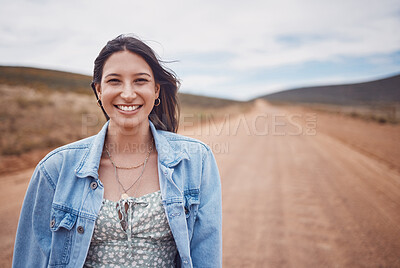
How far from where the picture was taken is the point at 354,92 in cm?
10569

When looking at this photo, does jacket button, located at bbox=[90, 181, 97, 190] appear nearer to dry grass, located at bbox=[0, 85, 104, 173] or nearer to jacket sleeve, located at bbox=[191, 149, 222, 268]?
jacket sleeve, located at bbox=[191, 149, 222, 268]

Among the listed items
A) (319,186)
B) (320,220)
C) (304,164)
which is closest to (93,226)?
(320,220)

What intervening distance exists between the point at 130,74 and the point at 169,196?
2.71ft

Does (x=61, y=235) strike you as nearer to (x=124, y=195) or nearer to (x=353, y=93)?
(x=124, y=195)

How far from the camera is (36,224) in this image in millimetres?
1436

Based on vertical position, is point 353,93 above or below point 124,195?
above

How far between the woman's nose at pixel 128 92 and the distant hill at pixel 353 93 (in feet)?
276

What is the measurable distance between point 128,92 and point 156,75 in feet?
1.09

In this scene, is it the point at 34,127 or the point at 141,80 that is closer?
the point at 141,80

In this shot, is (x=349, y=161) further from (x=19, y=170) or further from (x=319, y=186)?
(x=19, y=170)

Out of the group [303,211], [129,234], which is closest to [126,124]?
[129,234]

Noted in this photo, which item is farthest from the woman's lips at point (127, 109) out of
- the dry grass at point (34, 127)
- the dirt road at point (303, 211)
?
the dry grass at point (34, 127)

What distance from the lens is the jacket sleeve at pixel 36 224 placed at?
1.43 metres

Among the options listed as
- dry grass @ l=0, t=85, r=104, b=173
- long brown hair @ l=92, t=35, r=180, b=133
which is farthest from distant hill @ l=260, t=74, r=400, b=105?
long brown hair @ l=92, t=35, r=180, b=133
